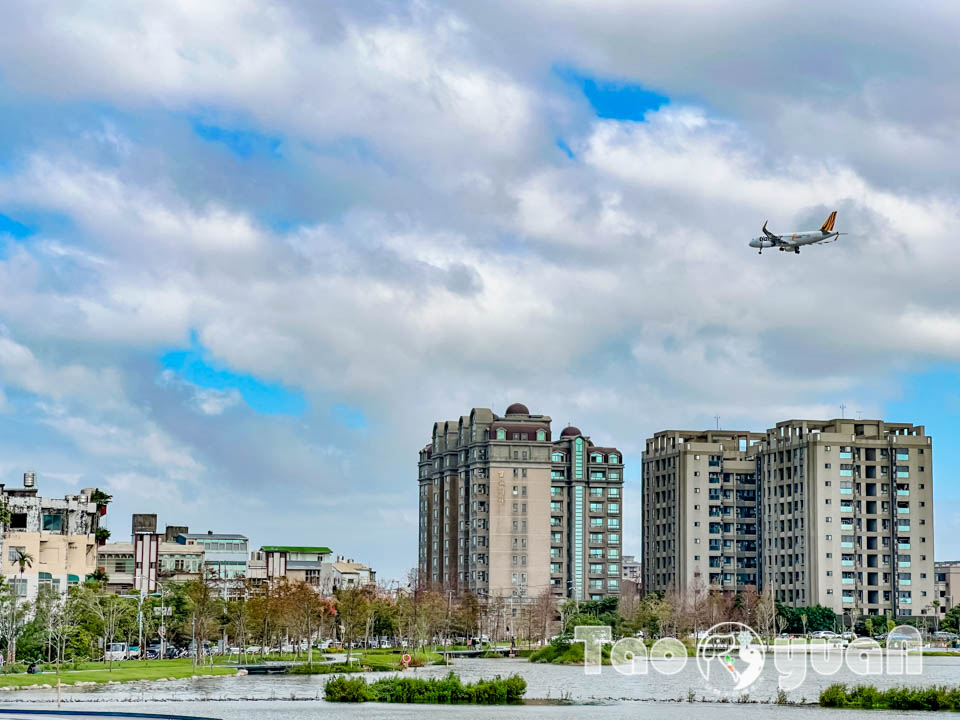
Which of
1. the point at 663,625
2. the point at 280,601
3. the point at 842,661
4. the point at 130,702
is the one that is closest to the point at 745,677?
the point at 842,661

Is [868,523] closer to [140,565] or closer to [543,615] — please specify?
[543,615]

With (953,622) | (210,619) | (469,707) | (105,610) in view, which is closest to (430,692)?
(469,707)

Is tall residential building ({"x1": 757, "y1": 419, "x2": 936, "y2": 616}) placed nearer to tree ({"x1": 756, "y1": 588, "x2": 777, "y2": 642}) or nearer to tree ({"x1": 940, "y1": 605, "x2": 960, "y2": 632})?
tree ({"x1": 756, "y1": 588, "x2": 777, "y2": 642})

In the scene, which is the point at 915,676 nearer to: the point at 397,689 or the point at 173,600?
the point at 397,689

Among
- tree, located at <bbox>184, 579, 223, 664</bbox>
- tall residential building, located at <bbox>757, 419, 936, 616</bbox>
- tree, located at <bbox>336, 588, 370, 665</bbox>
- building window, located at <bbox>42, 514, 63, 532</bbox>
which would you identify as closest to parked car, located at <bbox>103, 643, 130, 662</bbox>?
tree, located at <bbox>184, 579, 223, 664</bbox>

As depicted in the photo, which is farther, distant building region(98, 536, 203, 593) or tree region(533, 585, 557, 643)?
tree region(533, 585, 557, 643)
